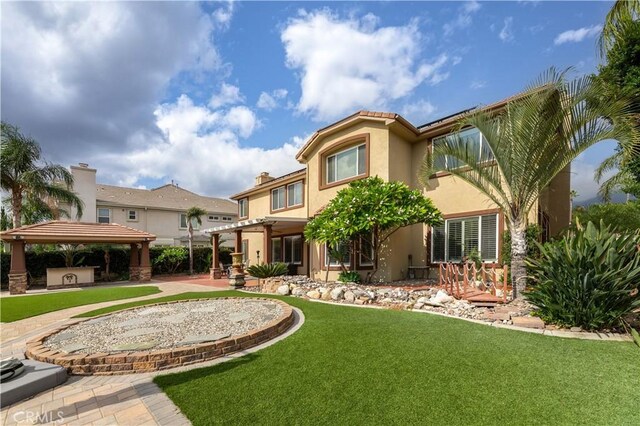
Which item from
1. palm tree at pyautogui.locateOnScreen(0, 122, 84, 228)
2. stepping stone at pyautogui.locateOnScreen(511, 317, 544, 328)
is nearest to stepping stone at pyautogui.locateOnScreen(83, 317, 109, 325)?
stepping stone at pyautogui.locateOnScreen(511, 317, 544, 328)

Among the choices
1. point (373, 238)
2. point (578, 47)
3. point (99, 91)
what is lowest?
point (373, 238)

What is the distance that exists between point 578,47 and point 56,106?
19780 millimetres

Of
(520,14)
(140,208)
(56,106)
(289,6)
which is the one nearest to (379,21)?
(289,6)

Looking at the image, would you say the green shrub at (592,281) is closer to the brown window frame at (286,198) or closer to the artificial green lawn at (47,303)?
the brown window frame at (286,198)

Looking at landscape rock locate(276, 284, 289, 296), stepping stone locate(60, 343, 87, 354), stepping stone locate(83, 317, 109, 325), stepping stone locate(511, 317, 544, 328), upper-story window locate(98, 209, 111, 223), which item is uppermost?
upper-story window locate(98, 209, 111, 223)

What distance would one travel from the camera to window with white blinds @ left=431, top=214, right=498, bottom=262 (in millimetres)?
12734

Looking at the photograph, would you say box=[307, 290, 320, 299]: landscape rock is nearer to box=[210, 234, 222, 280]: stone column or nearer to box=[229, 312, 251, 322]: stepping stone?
box=[229, 312, 251, 322]: stepping stone

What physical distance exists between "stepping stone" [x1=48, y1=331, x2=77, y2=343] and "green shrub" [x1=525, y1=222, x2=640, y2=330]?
447 inches

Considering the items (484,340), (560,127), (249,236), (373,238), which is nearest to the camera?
(484,340)

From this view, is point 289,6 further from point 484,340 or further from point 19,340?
point 19,340

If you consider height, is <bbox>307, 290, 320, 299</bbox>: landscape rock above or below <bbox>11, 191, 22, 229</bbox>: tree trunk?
Result: below

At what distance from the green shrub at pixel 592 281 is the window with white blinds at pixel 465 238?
548 centimetres

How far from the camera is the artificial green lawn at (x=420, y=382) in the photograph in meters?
3.64

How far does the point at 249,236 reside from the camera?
26.9 meters
